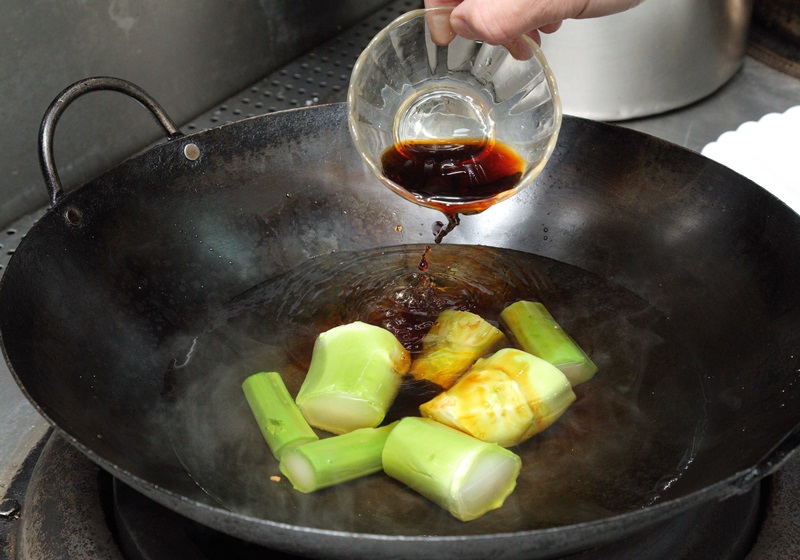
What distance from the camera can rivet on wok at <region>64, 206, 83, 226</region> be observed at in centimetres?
117

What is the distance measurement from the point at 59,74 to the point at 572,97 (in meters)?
1.18

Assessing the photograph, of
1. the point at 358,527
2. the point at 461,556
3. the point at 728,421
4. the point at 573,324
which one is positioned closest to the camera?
the point at 461,556

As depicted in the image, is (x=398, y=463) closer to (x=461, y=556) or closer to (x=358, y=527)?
(x=358, y=527)

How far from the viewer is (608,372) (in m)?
→ 1.21

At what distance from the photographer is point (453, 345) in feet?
3.96

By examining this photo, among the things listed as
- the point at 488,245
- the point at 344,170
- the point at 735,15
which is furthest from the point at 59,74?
the point at 735,15

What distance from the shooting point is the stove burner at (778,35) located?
2260 mm

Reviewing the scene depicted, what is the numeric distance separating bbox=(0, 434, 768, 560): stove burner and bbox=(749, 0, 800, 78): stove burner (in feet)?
5.49

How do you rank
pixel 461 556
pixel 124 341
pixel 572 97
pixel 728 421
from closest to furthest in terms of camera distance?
pixel 461 556, pixel 728 421, pixel 124 341, pixel 572 97

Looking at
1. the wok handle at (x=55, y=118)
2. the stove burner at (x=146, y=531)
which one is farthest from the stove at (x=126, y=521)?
the wok handle at (x=55, y=118)

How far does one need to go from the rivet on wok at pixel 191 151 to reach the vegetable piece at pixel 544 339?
0.61 meters

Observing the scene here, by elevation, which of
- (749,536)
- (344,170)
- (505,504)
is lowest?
(749,536)

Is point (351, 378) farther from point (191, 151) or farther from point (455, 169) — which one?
point (191, 151)

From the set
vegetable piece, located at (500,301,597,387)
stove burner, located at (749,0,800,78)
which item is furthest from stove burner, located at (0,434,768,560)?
stove burner, located at (749,0,800,78)
